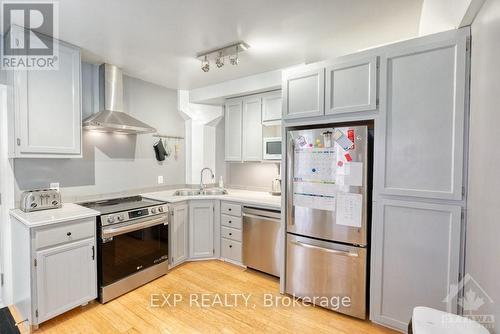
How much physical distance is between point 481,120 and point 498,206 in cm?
54

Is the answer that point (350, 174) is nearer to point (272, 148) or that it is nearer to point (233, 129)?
point (272, 148)

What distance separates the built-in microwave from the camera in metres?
3.15

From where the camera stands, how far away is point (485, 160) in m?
1.25

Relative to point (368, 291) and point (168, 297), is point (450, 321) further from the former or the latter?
point (168, 297)

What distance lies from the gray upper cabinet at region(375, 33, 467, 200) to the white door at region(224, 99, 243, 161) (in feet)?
6.82

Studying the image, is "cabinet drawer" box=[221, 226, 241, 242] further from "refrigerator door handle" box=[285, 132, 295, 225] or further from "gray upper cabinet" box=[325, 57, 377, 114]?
"gray upper cabinet" box=[325, 57, 377, 114]

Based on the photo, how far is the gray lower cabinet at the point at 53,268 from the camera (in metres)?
1.83

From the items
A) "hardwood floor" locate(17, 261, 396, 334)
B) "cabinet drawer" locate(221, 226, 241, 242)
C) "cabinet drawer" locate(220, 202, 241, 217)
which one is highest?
"cabinet drawer" locate(220, 202, 241, 217)

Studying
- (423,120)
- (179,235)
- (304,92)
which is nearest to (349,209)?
(423,120)

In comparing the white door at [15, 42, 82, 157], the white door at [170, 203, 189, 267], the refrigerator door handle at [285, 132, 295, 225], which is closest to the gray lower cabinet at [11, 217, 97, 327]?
the white door at [15, 42, 82, 157]

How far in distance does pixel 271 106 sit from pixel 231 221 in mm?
1649

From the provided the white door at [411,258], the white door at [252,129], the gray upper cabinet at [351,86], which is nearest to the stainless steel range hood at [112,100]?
the white door at [252,129]

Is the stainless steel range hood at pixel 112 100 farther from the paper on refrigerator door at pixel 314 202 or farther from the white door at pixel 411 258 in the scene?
the white door at pixel 411 258

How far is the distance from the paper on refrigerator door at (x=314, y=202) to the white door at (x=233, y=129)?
1.52m
